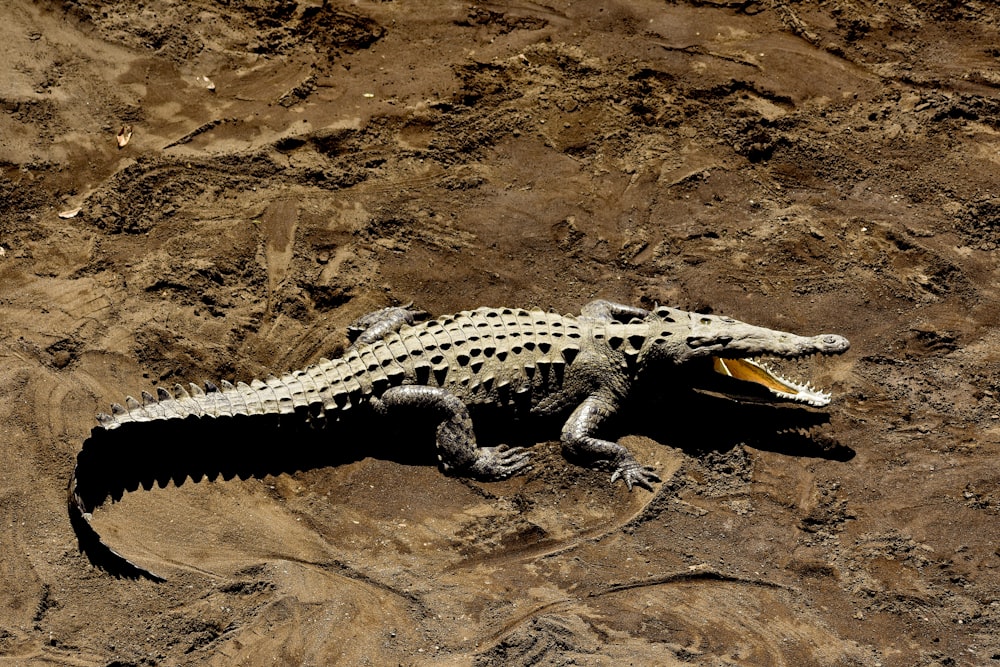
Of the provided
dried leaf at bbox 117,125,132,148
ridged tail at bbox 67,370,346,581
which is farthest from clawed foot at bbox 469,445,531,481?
dried leaf at bbox 117,125,132,148

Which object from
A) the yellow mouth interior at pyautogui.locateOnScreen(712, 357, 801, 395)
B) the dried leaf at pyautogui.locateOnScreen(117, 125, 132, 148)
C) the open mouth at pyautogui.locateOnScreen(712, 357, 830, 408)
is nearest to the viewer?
the open mouth at pyautogui.locateOnScreen(712, 357, 830, 408)

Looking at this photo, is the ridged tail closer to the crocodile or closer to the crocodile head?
the crocodile

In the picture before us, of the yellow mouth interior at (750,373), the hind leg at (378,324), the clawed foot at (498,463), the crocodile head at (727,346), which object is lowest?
the clawed foot at (498,463)

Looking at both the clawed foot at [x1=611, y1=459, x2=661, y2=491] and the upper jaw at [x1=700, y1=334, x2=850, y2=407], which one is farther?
the upper jaw at [x1=700, y1=334, x2=850, y2=407]

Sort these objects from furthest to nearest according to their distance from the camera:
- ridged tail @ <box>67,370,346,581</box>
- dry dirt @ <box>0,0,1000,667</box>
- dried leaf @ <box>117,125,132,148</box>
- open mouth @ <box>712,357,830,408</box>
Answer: dried leaf @ <box>117,125,132,148</box>, open mouth @ <box>712,357,830,408</box>, ridged tail @ <box>67,370,346,581</box>, dry dirt @ <box>0,0,1000,667</box>

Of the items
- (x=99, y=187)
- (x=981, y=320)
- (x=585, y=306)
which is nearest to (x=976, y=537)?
(x=981, y=320)

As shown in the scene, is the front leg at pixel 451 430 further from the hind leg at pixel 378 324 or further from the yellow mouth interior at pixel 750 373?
the yellow mouth interior at pixel 750 373

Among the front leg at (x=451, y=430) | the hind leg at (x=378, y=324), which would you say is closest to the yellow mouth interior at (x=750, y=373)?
the front leg at (x=451, y=430)
